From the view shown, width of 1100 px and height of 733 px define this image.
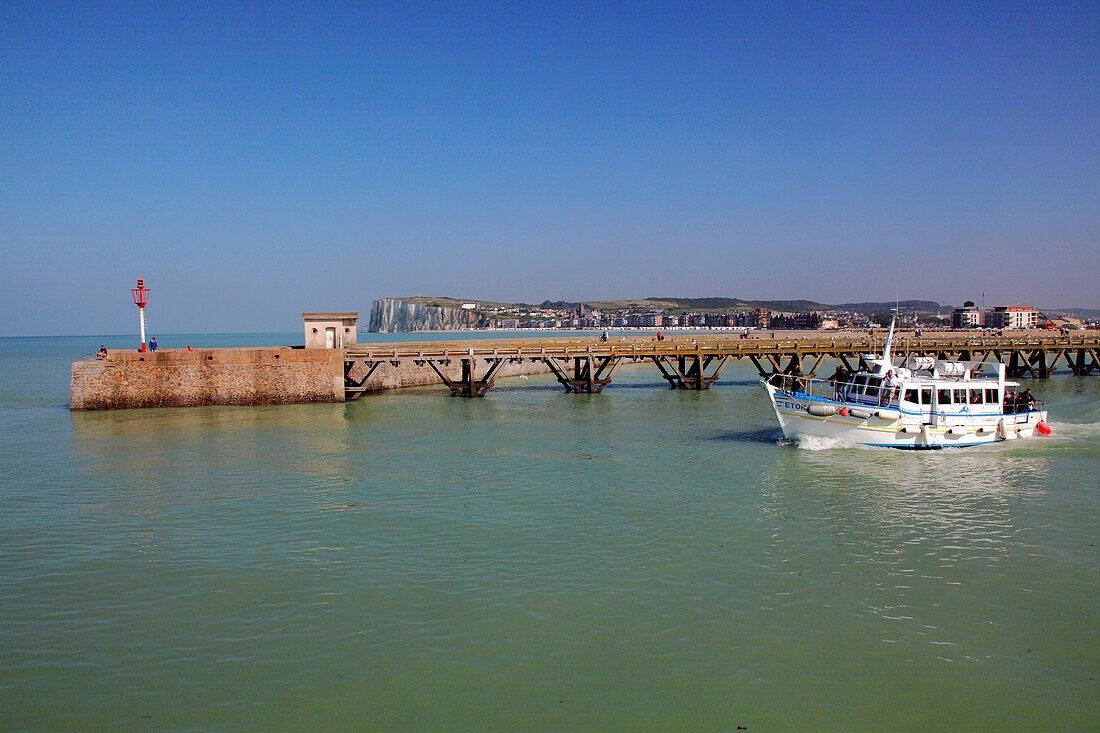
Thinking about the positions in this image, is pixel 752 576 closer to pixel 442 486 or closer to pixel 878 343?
pixel 442 486

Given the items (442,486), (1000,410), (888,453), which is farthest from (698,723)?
(1000,410)

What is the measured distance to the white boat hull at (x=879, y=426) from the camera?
2498 cm

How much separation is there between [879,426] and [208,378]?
3151cm

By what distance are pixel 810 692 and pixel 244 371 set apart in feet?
116

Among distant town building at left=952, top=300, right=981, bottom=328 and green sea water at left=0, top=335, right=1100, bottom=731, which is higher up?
distant town building at left=952, top=300, right=981, bottom=328

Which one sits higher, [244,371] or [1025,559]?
[244,371]

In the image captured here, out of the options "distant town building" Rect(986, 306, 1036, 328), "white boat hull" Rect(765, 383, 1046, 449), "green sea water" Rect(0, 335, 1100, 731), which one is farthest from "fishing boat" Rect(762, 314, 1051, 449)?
"distant town building" Rect(986, 306, 1036, 328)

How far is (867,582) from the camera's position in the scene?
41.5 ft

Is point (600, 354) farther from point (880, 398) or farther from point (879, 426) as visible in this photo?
point (879, 426)

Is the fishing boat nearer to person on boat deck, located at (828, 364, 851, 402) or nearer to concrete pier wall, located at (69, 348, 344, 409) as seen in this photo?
person on boat deck, located at (828, 364, 851, 402)

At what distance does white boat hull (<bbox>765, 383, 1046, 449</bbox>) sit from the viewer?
24984 millimetres

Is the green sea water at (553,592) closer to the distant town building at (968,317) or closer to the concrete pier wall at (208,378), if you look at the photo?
the concrete pier wall at (208,378)

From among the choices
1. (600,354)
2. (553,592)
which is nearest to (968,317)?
(600,354)

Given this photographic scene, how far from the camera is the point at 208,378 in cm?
3825
